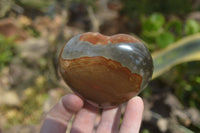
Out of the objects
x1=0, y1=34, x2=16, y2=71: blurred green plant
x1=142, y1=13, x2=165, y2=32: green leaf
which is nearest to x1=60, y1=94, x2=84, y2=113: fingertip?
x1=142, y1=13, x2=165, y2=32: green leaf

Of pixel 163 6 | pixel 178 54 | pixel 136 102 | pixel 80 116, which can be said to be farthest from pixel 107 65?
pixel 163 6

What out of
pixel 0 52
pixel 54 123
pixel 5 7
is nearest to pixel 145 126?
pixel 54 123

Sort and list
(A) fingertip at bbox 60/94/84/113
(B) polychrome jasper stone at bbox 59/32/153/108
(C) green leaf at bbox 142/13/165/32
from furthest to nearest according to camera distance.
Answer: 1. (C) green leaf at bbox 142/13/165/32
2. (A) fingertip at bbox 60/94/84/113
3. (B) polychrome jasper stone at bbox 59/32/153/108

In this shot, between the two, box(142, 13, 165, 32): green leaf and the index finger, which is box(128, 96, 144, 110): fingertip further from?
box(142, 13, 165, 32): green leaf

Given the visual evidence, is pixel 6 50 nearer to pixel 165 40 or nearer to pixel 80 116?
pixel 80 116

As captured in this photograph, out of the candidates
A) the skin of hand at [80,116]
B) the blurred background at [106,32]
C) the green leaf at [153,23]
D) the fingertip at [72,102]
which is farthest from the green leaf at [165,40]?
the fingertip at [72,102]

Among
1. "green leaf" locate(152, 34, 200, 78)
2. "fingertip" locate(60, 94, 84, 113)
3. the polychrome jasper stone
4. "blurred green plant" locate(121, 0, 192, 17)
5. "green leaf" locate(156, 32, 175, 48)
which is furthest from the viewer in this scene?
"blurred green plant" locate(121, 0, 192, 17)

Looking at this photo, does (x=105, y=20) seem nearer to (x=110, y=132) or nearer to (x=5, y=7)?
(x=5, y=7)
